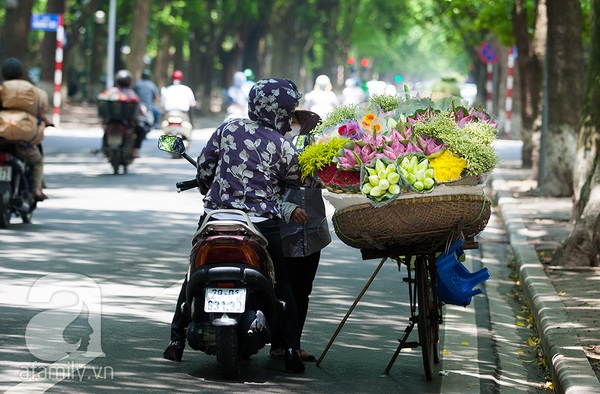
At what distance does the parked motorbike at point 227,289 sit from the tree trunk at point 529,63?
691 inches

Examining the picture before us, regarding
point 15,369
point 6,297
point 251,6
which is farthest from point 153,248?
point 251,6

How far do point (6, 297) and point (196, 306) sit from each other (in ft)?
9.40

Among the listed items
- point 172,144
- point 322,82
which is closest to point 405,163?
point 172,144

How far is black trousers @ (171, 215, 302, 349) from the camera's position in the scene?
724 centimetres

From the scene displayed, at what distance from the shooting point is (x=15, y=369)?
6941 millimetres

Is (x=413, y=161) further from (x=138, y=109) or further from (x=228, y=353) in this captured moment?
(x=138, y=109)

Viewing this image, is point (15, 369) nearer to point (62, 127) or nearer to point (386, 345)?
point (386, 345)

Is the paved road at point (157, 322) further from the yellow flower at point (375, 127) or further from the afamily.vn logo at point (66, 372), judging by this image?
the yellow flower at point (375, 127)

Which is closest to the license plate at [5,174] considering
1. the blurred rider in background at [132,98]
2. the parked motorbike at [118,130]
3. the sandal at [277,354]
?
the sandal at [277,354]

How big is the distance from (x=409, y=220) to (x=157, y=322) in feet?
8.18

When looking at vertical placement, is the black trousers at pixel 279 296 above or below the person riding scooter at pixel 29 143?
below

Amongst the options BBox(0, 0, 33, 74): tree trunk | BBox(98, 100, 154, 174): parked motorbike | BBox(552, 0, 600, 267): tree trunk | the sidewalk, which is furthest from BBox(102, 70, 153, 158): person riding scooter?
BBox(0, 0, 33, 74): tree trunk

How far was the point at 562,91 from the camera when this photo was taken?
19.3 metres

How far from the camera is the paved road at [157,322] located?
7.12 meters
